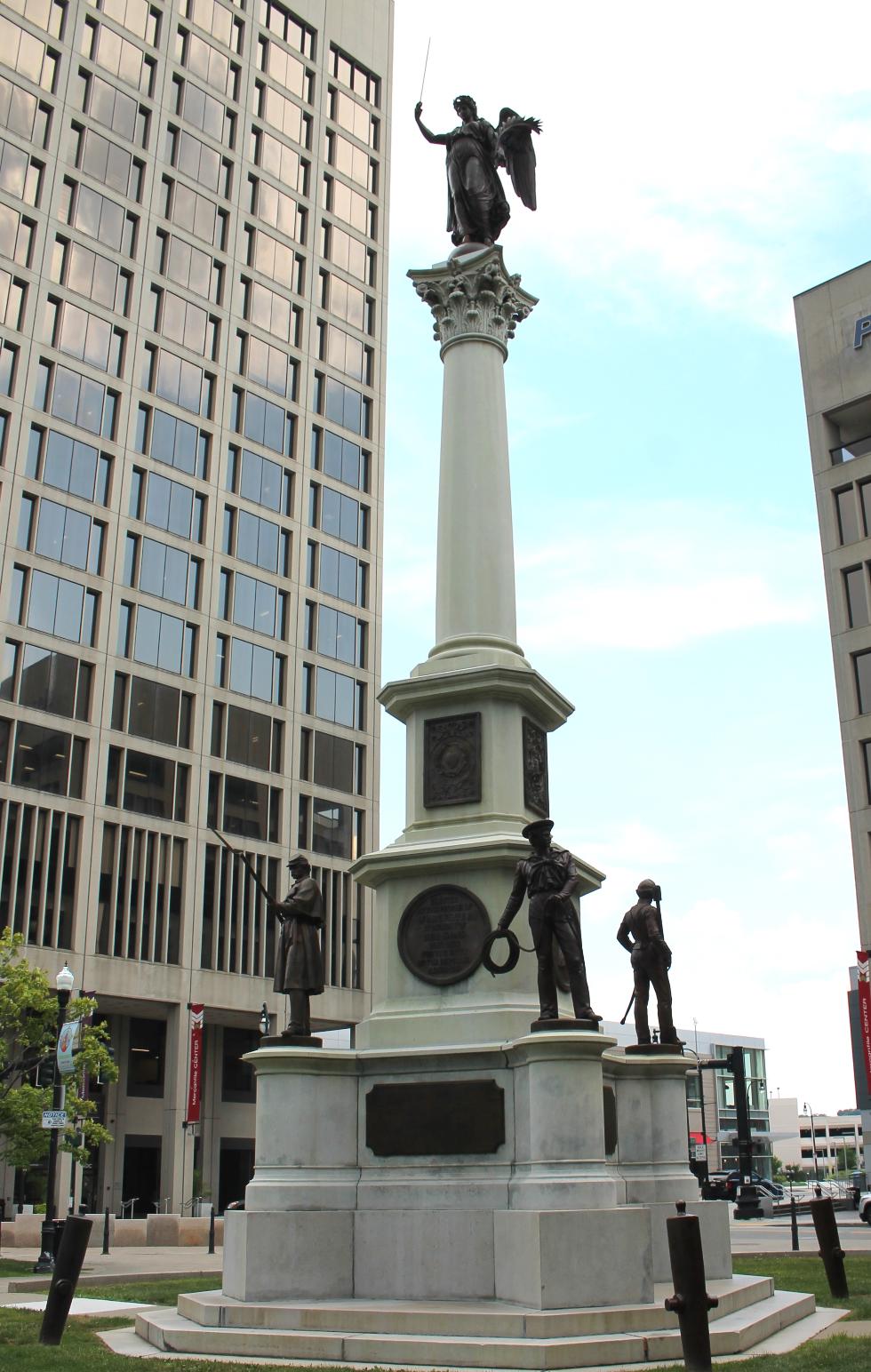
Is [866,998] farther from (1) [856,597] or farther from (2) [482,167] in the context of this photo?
(2) [482,167]

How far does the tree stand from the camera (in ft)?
102

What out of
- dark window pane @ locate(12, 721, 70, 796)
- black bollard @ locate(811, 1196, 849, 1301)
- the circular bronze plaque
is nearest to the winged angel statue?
the circular bronze plaque

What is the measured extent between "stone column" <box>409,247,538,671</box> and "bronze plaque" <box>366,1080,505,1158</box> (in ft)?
17.4

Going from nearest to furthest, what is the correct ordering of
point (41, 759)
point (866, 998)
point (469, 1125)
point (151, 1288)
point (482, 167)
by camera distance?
point (469, 1125)
point (151, 1288)
point (482, 167)
point (866, 998)
point (41, 759)

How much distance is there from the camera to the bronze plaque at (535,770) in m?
15.5

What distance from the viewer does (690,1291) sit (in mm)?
9172

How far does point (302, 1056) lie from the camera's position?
44.6 feet

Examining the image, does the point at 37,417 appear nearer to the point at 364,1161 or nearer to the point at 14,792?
the point at 14,792

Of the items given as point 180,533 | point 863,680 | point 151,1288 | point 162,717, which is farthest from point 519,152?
point 180,533

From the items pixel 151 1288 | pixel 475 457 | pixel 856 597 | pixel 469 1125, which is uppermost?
pixel 856 597

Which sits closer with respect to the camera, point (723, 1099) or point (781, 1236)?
point (781, 1236)

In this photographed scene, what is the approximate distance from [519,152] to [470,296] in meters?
3.58

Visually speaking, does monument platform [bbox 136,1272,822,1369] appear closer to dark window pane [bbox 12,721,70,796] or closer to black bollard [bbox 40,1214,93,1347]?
black bollard [bbox 40,1214,93,1347]

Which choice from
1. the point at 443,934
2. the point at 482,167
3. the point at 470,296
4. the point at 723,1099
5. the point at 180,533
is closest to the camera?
the point at 443,934
